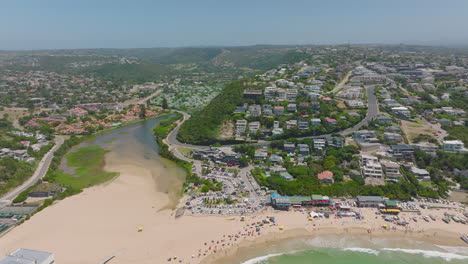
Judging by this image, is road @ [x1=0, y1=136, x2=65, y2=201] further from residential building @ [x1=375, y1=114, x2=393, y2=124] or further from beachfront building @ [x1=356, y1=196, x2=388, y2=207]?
residential building @ [x1=375, y1=114, x2=393, y2=124]

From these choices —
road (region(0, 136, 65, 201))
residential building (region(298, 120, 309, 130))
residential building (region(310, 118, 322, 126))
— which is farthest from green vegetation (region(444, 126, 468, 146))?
road (region(0, 136, 65, 201))

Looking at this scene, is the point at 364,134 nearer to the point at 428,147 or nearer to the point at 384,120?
the point at 428,147

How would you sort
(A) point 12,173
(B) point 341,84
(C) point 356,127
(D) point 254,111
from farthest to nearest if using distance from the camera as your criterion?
(B) point 341,84 < (D) point 254,111 < (C) point 356,127 < (A) point 12,173

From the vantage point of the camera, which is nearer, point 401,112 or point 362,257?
point 362,257

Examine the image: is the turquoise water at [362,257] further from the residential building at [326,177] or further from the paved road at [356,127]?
the paved road at [356,127]

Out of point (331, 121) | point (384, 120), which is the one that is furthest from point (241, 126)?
point (384, 120)

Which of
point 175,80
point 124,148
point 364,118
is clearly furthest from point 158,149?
point 175,80
